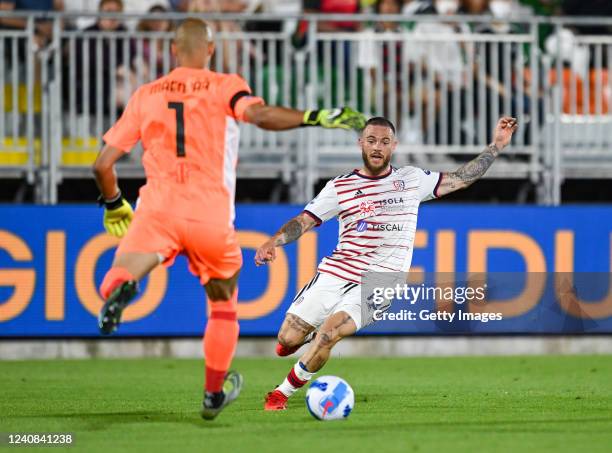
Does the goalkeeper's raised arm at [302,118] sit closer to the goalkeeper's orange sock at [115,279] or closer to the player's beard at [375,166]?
the goalkeeper's orange sock at [115,279]

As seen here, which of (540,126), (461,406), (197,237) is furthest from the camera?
(540,126)

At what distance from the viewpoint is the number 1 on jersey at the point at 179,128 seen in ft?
26.9

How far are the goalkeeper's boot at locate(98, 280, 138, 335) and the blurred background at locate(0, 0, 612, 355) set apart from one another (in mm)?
7129

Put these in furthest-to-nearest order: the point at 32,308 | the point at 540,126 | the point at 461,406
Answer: the point at 540,126
the point at 32,308
the point at 461,406

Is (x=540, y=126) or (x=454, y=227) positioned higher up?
(x=540, y=126)

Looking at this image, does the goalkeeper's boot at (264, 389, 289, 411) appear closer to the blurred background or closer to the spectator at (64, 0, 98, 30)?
the blurred background

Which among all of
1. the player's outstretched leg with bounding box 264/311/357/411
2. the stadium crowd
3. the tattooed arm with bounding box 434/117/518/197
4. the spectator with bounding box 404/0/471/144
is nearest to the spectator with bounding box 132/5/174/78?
the stadium crowd

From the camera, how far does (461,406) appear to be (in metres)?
10.1

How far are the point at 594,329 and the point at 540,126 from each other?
7.90 feet

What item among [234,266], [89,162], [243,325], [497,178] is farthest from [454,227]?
A: [234,266]

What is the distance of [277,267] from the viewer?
15156mm

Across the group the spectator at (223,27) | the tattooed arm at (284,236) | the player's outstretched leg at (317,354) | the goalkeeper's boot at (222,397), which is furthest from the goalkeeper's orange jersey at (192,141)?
the spectator at (223,27)

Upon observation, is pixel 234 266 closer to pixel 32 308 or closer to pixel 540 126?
pixel 32 308

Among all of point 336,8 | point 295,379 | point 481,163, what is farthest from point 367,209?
point 336,8
